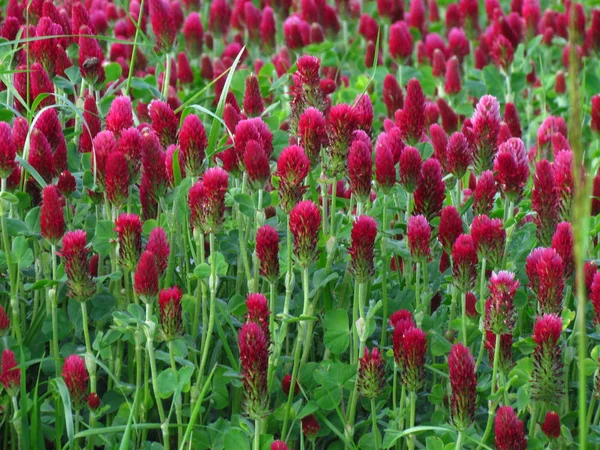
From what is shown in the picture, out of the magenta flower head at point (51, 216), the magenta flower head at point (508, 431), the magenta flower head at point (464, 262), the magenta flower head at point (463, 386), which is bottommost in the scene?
the magenta flower head at point (508, 431)

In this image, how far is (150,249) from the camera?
2195 millimetres

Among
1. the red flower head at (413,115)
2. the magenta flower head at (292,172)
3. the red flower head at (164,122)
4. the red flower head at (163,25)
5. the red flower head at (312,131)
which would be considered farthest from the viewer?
the red flower head at (163,25)

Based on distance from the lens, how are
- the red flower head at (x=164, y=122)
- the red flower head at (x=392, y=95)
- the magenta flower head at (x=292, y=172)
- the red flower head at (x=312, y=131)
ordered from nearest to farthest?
1. the magenta flower head at (x=292, y=172)
2. the red flower head at (x=312, y=131)
3. the red flower head at (x=164, y=122)
4. the red flower head at (x=392, y=95)

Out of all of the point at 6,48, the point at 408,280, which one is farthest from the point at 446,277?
the point at 6,48

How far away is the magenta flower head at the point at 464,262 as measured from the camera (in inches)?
87.4

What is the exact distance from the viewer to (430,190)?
2.51 meters

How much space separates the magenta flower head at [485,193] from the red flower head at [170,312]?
845 millimetres

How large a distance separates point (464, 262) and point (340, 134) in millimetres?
421

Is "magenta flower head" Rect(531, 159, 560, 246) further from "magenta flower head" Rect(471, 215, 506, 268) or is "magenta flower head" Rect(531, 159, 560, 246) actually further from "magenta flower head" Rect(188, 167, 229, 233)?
"magenta flower head" Rect(188, 167, 229, 233)

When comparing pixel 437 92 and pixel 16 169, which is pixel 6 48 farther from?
pixel 437 92

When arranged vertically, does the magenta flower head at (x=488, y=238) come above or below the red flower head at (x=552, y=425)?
above

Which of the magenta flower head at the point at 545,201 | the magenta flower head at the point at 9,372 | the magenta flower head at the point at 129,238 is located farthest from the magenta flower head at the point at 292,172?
the magenta flower head at the point at 9,372

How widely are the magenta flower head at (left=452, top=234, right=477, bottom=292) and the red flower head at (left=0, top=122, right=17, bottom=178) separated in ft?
3.24

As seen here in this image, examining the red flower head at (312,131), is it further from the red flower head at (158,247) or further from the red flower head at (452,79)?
the red flower head at (452,79)
